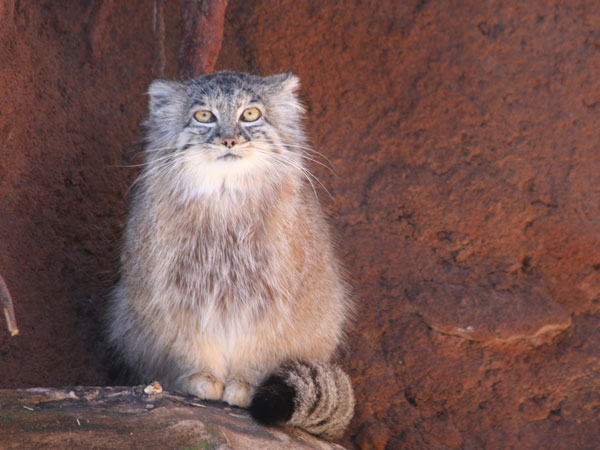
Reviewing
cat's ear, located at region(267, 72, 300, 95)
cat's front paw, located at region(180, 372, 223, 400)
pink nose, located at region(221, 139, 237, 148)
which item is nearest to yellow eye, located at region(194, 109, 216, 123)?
pink nose, located at region(221, 139, 237, 148)

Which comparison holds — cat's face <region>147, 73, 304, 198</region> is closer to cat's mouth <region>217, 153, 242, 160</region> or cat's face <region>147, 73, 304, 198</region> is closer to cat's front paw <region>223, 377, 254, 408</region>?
cat's mouth <region>217, 153, 242, 160</region>

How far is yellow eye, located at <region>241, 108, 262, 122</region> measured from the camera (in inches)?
148

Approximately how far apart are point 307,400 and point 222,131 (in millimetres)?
1437

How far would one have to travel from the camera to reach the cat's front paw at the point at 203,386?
11.7 ft

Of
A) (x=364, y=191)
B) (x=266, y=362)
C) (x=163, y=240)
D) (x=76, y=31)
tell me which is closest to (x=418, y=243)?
(x=364, y=191)

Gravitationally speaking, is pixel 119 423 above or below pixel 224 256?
below

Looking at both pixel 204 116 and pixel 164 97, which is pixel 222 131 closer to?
pixel 204 116

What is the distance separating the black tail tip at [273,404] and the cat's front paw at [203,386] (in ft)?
0.87

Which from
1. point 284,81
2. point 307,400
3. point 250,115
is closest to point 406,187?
point 284,81

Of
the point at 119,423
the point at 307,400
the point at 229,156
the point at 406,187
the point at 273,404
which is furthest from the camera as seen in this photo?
the point at 406,187

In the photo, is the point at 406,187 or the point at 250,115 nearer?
the point at 250,115

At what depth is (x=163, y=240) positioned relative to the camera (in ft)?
12.4

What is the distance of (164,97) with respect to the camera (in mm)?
4012

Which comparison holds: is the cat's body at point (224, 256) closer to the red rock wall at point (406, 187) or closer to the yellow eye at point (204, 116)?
the yellow eye at point (204, 116)
